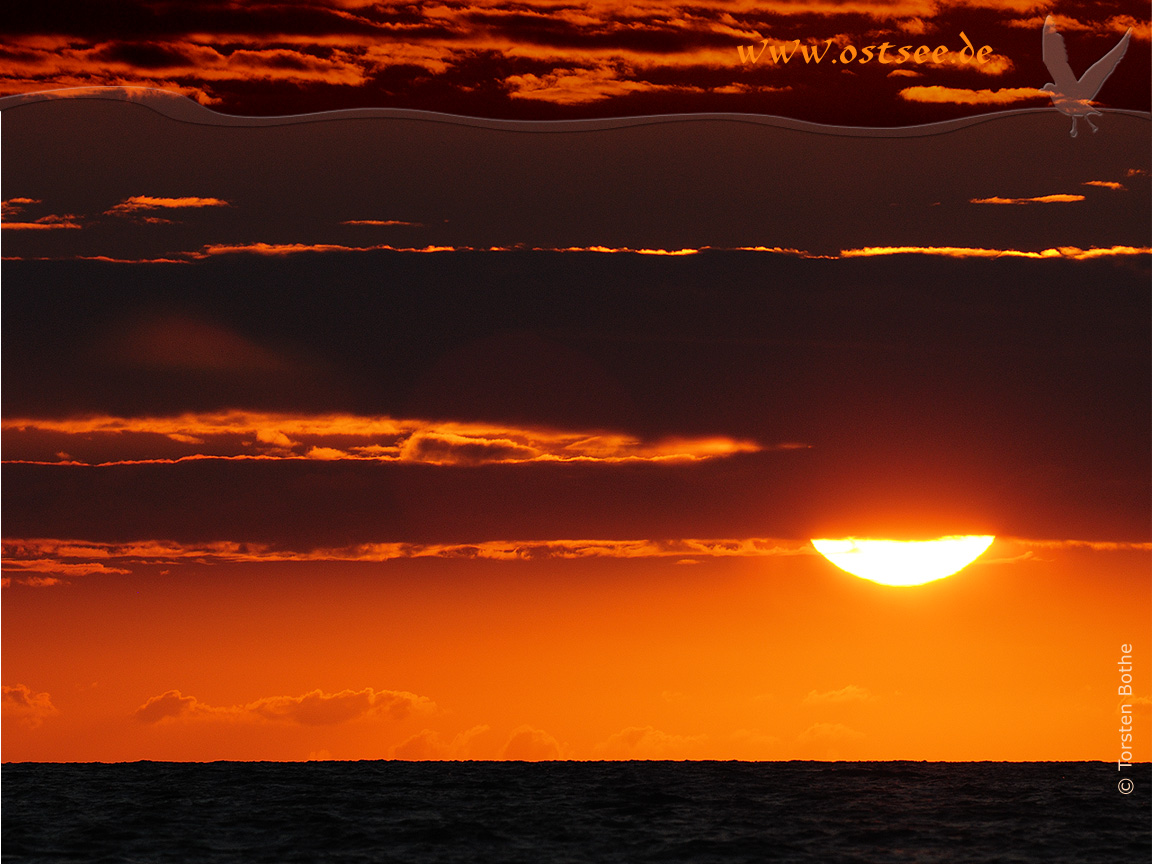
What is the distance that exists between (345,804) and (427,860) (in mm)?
20184

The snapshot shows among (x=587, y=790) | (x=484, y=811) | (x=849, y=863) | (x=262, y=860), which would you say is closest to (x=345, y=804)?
(x=484, y=811)

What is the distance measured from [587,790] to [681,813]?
13969 millimetres

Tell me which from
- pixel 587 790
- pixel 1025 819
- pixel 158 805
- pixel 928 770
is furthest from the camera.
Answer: pixel 928 770

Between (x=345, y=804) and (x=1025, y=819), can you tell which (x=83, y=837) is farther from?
(x=1025, y=819)

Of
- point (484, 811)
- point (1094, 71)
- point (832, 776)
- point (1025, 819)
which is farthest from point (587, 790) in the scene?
point (1094, 71)

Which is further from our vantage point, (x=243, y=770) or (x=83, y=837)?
(x=243, y=770)

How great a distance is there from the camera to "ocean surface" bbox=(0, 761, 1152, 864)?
40.4 meters

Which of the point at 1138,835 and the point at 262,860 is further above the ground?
the point at 1138,835

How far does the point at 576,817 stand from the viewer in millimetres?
50562

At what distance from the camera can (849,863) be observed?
3828 centimetres

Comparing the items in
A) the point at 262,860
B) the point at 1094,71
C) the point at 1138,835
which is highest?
the point at 1094,71

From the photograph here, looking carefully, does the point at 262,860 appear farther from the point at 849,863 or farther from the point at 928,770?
the point at 928,770

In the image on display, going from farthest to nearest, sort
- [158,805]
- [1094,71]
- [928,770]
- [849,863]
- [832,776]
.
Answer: [928,770], [832,776], [158,805], [849,863], [1094,71]

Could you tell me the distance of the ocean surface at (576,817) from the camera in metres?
40.4
